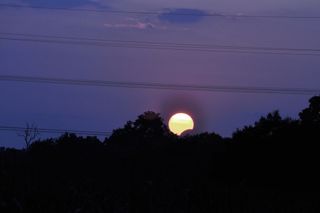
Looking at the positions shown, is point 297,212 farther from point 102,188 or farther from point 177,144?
point 177,144

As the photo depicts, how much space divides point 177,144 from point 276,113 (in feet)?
41.3

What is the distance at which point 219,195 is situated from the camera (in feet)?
61.6

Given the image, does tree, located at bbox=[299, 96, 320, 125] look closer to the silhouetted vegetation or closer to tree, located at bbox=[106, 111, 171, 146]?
the silhouetted vegetation

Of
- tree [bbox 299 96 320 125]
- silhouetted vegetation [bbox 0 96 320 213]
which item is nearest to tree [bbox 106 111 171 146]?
silhouetted vegetation [bbox 0 96 320 213]

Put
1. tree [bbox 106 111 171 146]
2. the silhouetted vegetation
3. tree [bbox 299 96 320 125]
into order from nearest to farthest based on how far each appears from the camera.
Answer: the silhouetted vegetation < tree [bbox 299 96 320 125] < tree [bbox 106 111 171 146]

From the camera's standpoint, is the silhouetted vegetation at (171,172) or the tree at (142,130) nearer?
the silhouetted vegetation at (171,172)

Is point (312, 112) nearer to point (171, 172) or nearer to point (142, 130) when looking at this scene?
point (171, 172)

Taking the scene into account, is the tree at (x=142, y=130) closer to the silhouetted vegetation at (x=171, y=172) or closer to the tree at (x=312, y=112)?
the silhouetted vegetation at (x=171, y=172)

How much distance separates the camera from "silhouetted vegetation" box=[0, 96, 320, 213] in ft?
55.7

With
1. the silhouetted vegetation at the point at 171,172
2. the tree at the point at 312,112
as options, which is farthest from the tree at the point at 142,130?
the tree at the point at 312,112

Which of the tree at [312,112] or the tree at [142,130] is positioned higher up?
the tree at [142,130]

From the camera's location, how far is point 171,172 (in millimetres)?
45188

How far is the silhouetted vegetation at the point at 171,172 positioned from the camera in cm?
1698

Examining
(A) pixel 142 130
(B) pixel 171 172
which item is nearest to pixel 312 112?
(B) pixel 171 172
